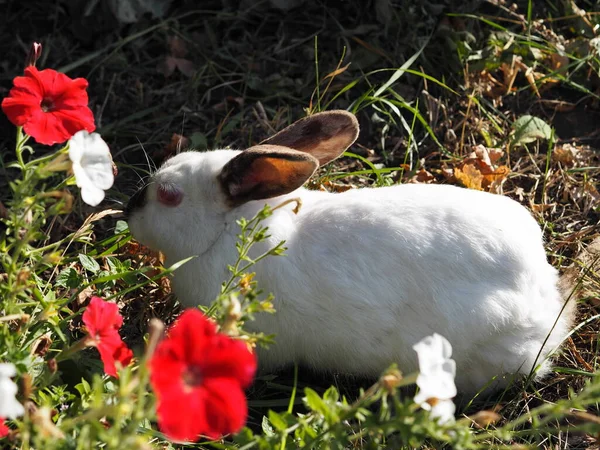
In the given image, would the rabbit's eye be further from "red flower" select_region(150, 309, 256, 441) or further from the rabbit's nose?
"red flower" select_region(150, 309, 256, 441)

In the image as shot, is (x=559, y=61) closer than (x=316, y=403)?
No

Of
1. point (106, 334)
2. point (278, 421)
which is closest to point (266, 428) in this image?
point (278, 421)

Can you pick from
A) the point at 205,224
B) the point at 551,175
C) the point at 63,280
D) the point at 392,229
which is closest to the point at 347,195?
the point at 392,229

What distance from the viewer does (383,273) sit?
11.0 feet

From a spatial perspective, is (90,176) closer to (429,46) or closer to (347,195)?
(347,195)

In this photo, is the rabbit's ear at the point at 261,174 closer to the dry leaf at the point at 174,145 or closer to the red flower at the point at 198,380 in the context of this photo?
the dry leaf at the point at 174,145

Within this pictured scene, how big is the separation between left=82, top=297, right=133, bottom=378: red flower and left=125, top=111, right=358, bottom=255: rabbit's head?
99 centimetres

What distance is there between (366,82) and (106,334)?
301 centimetres

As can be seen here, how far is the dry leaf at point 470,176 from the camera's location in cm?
443

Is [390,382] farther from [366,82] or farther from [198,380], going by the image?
[366,82]

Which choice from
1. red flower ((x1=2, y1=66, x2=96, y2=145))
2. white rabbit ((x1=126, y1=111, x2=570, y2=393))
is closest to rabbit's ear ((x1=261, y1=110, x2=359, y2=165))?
white rabbit ((x1=126, y1=111, x2=570, y2=393))

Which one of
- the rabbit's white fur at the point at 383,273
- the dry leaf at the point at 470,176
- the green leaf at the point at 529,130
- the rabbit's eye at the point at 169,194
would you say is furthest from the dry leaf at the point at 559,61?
the rabbit's eye at the point at 169,194

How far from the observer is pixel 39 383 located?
282 cm

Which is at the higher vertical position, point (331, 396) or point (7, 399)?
point (7, 399)
